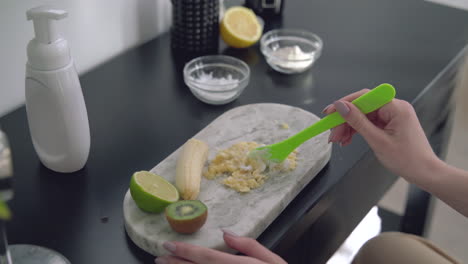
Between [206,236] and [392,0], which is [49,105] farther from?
[392,0]

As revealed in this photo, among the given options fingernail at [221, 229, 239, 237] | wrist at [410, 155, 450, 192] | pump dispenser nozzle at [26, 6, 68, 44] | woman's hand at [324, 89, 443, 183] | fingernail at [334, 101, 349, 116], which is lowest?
fingernail at [221, 229, 239, 237]

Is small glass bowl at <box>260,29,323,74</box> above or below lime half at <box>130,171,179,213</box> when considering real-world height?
below

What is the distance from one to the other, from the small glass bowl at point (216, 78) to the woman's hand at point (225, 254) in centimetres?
40

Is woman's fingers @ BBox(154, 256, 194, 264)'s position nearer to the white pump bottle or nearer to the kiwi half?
the kiwi half

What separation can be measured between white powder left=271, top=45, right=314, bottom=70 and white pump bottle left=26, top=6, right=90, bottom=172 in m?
0.50

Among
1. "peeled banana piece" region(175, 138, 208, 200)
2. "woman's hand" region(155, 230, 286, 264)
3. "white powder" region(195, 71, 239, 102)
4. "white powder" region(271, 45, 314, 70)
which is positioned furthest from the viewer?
"white powder" region(271, 45, 314, 70)

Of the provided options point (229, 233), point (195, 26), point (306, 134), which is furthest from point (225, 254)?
point (195, 26)

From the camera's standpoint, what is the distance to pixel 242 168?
0.94 meters

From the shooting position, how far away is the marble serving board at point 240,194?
32.5 inches

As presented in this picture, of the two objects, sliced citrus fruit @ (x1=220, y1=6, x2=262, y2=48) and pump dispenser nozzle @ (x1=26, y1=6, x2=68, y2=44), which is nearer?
pump dispenser nozzle @ (x1=26, y1=6, x2=68, y2=44)

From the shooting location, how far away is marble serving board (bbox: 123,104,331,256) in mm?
825

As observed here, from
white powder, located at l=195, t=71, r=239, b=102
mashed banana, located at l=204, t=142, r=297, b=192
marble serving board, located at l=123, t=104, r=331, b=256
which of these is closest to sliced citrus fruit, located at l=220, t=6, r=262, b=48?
white powder, located at l=195, t=71, r=239, b=102

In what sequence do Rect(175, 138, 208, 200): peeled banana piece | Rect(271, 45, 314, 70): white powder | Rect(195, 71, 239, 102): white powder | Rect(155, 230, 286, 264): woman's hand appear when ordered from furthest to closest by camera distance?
Rect(271, 45, 314, 70): white powder → Rect(195, 71, 239, 102): white powder → Rect(175, 138, 208, 200): peeled banana piece → Rect(155, 230, 286, 264): woman's hand

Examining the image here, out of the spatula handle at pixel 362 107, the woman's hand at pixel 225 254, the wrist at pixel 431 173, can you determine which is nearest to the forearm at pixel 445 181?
the wrist at pixel 431 173
